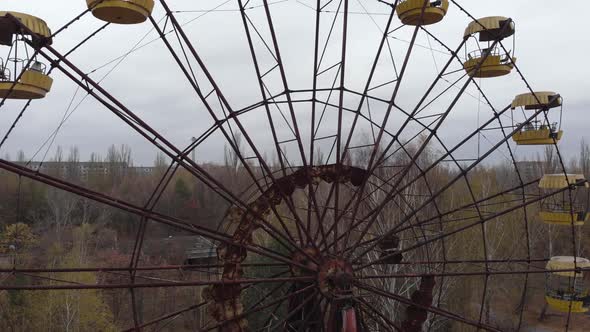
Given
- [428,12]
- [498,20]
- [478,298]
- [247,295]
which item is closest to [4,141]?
[428,12]

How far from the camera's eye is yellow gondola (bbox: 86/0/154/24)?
30.9ft

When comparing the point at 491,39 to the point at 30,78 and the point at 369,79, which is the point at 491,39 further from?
the point at 30,78

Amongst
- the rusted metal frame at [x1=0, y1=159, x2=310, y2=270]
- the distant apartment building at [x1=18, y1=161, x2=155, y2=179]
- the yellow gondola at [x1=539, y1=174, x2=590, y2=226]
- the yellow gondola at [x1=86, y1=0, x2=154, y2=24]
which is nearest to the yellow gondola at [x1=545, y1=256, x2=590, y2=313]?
the yellow gondola at [x1=539, y1=174, x2=590, y2=226]

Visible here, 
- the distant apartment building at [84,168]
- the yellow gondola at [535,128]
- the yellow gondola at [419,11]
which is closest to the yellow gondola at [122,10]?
the yellow gondola at [419,11]

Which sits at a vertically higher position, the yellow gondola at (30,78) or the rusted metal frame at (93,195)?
the yellow gondola at (30,78)

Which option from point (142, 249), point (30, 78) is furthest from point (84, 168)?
point (30, 78)

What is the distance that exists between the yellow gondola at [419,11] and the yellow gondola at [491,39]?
91cm

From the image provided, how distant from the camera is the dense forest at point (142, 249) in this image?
89.2ft

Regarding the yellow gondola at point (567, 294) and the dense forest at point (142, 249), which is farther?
the dense forest at point (142, 249)

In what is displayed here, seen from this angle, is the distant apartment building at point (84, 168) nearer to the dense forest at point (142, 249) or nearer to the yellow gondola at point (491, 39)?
the dense forest at point (142, 249)

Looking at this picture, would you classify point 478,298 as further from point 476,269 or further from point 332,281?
point 332,281

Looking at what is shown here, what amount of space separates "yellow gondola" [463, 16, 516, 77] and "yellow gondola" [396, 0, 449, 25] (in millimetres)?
910

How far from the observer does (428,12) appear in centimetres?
1243

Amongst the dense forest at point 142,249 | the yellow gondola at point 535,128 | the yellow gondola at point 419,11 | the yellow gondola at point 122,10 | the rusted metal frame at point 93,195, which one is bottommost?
the dense forest at point 142,249
